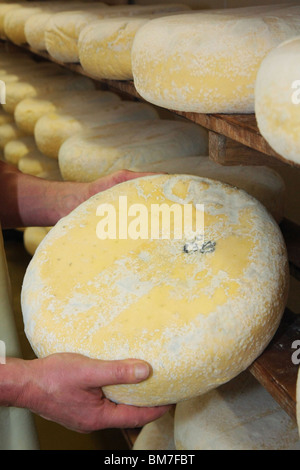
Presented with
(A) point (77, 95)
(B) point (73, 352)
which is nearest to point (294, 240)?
(B) point (73, 352)

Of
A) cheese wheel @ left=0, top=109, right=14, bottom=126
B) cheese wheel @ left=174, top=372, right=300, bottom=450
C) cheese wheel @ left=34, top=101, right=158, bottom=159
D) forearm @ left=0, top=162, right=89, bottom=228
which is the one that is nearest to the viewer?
cheese wheel @ left=174, top=372, right=300, bottom=450

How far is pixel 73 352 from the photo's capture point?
97 cm

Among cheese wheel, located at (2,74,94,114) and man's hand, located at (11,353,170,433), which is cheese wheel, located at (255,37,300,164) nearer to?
man's hand, located at (11,353,170,433)

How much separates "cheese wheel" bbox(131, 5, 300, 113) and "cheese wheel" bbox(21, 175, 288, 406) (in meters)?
0.19

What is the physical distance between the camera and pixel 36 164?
2.82 meters

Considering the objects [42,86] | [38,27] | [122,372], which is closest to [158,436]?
[122,372]

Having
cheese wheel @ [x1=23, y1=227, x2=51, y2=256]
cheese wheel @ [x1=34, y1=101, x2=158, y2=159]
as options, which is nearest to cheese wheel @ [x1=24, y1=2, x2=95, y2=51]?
cheese wheel @ [x1=34, y1=101, x2=158, y2=159]

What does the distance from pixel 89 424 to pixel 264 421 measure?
43 centimetres

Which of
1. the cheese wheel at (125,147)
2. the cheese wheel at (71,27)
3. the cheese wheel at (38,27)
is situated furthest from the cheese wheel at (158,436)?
the cheese wheel at (38,27)

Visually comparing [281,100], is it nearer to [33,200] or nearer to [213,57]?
[213,57]

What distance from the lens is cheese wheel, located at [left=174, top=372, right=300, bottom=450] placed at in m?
1.19

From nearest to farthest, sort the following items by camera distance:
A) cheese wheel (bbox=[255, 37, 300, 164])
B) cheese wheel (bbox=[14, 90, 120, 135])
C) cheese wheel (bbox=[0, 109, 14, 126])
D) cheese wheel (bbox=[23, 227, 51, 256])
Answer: cheese wheel (bbox=[255, 37, 300, 164]) < cheese wheel (bbox=[14, 90, 120, 135]) < cheese wheel (bbox=[23, 227, 51, 256]) < cheese wheel (bbox=[0, 109, 14, 126])

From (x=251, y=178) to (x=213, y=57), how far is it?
0.50 meters

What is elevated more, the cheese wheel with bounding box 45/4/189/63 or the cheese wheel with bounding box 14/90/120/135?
the cheese wheel with bounding box 45/4/189/63
